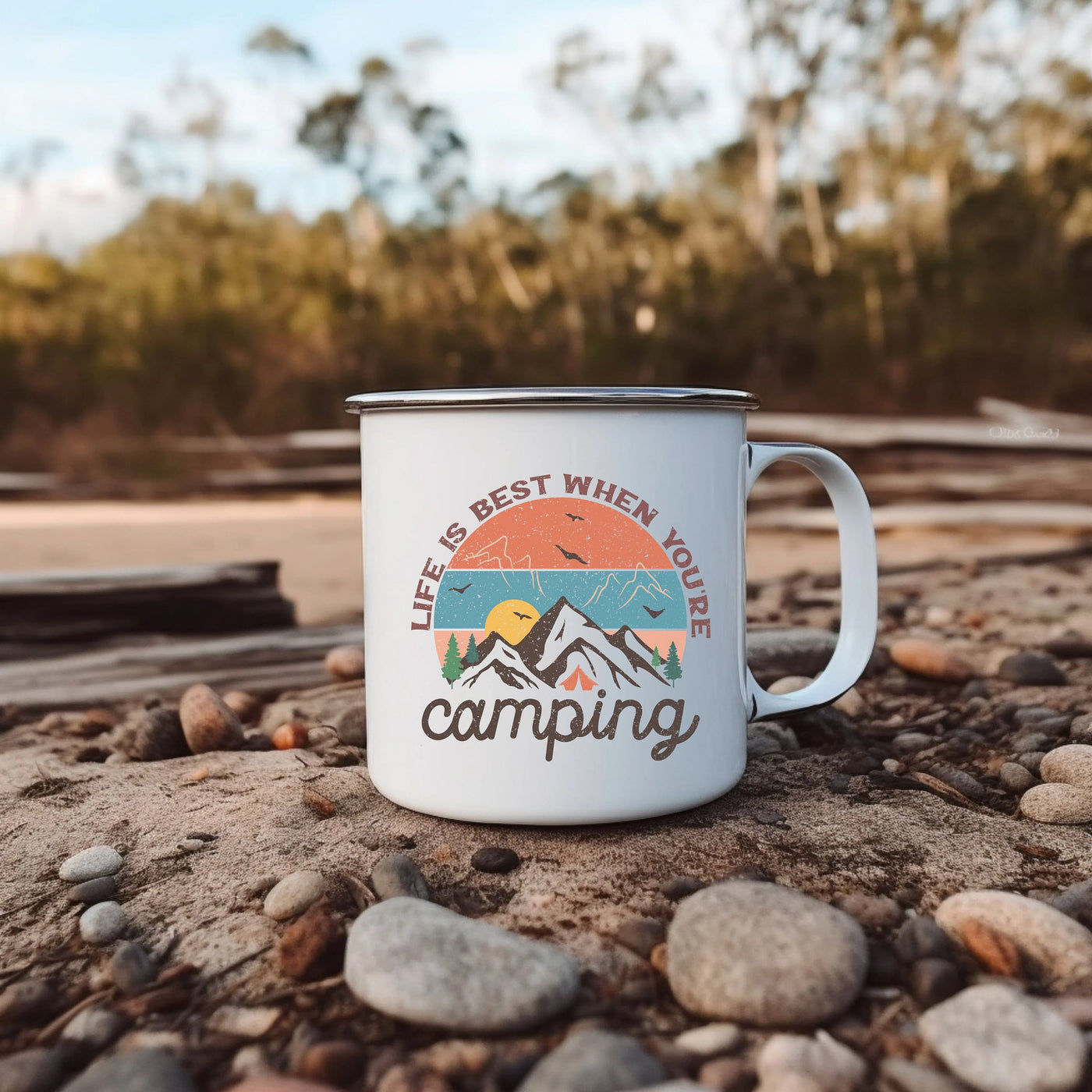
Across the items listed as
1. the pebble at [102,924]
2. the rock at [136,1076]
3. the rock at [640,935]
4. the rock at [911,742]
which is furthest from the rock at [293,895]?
the rock at [911,742]

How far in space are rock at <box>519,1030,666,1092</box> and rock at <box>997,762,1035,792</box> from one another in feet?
3.16

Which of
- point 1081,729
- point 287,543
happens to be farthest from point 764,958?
point 287,543

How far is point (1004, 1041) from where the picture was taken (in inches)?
40.4

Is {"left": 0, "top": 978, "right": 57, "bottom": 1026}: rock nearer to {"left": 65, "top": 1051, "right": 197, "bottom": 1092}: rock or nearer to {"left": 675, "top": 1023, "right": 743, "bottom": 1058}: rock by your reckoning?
{"left": 65, "top": 1051, "right": 197, "bottom": 1092}: rock

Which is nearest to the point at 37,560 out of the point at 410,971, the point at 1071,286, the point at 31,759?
the point at 31,759

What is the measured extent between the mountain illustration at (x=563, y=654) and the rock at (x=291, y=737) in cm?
72

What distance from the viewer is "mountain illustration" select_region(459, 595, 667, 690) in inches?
54.1

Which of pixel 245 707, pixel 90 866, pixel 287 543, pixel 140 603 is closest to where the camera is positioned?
pixel 90 866

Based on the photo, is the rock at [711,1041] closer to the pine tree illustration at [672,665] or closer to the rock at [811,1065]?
the rock at [811,1065]

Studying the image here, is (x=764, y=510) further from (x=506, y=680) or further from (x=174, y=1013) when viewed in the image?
(x=174, y=1013)

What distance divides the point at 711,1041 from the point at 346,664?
157cm

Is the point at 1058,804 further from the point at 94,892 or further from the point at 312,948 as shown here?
the point at 94,892

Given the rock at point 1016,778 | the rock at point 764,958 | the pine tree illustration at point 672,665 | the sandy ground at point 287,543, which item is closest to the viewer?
the rock at point 764,958

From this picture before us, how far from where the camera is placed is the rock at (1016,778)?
1727 mm
